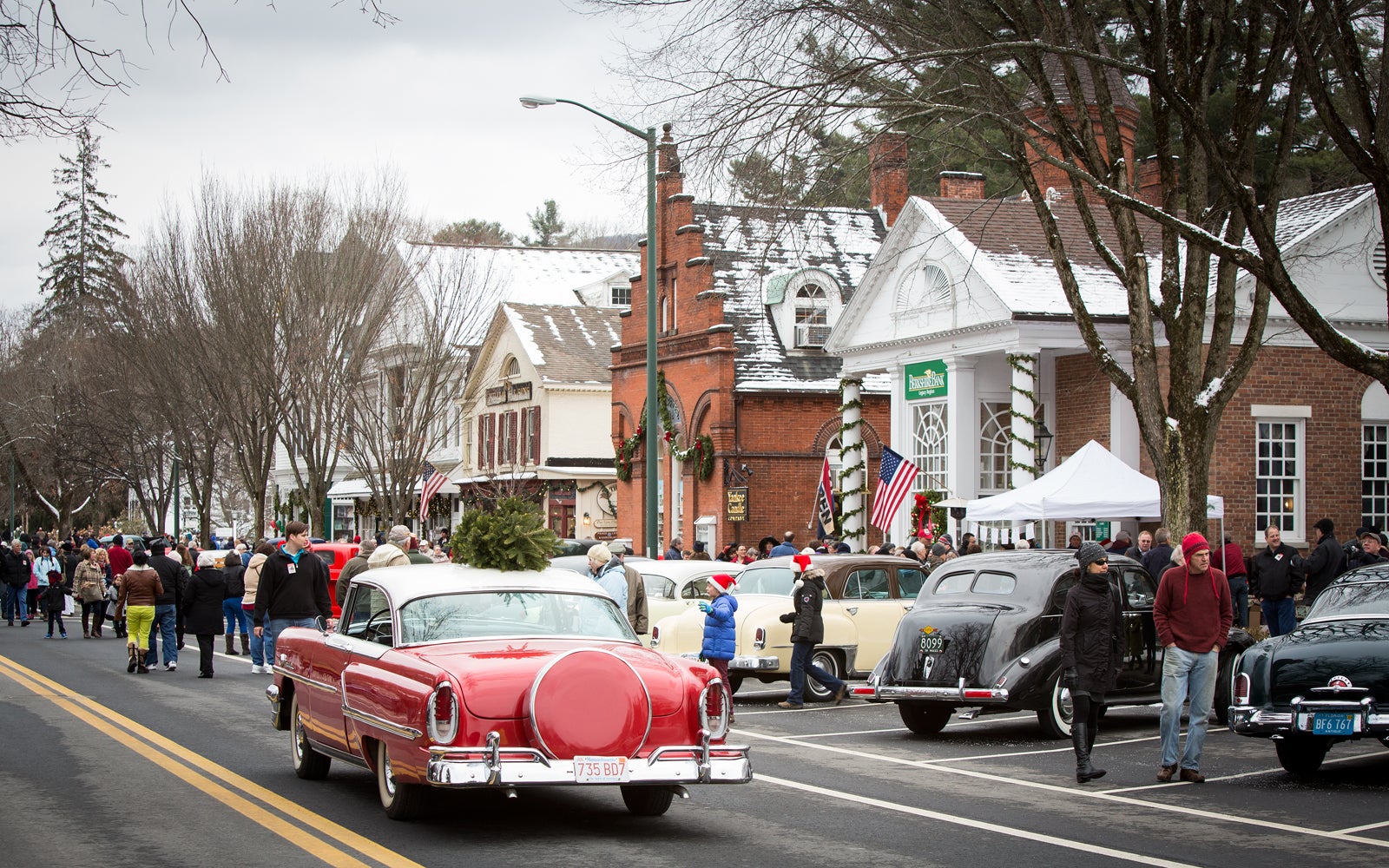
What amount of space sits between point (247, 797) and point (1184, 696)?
6979mm

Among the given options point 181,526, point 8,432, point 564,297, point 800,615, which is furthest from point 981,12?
point 181,526

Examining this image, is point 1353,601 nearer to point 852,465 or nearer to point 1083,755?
point 1083,755

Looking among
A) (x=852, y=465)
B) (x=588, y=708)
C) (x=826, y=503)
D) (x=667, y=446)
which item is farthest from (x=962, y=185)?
(x=588, y=708)

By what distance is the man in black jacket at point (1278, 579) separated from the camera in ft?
63.7

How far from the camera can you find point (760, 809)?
1049cm

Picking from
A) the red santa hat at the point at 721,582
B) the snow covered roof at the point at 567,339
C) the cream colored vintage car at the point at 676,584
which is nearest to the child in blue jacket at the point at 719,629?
the red santa hat at the point at 721,582

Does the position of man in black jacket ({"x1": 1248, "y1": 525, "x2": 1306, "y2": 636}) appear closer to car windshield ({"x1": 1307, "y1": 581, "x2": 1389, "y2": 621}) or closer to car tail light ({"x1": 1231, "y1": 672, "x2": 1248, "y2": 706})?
car windshield ({"x1": 1307, "y1": 581, "x2": 1389, "y2": 621})

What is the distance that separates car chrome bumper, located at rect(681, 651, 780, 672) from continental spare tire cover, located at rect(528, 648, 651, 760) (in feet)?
29.9

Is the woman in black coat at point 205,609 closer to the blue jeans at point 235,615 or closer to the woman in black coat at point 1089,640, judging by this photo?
the blue jeans at point 235,615

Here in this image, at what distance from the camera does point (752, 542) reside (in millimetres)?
39188

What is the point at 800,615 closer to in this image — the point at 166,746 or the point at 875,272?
the point at 166,746

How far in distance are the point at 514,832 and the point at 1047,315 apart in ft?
65.1

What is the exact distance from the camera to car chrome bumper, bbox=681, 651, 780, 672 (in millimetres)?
18061

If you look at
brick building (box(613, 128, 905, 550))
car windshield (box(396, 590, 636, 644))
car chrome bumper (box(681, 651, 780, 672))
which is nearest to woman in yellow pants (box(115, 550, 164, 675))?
car chrome bumper (box(681, 651, 780, 672))
